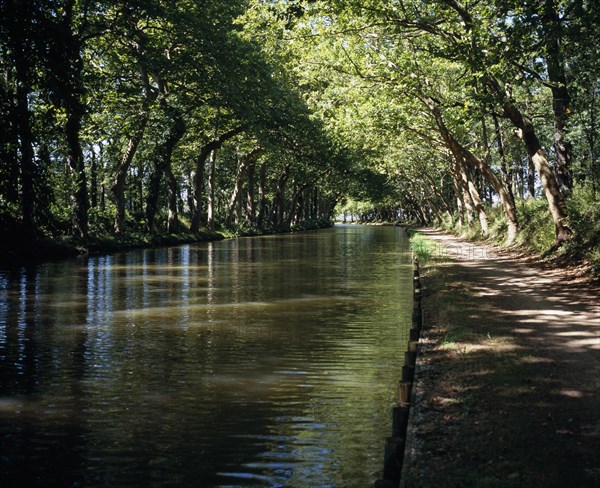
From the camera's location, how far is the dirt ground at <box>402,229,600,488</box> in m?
4.80

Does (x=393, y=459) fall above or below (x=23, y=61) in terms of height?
below

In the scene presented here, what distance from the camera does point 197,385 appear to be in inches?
324

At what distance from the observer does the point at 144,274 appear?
22.0 metres

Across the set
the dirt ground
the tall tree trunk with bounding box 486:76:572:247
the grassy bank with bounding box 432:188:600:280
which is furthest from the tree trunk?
the grassy bank with bounding box 432:188:600:280

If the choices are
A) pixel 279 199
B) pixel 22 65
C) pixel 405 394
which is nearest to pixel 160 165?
pixel 22 65

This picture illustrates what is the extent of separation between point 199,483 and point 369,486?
1.49 metres

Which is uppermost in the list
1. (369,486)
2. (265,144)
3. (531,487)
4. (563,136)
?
(265,144)

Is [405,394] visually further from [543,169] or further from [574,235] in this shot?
[543,169]

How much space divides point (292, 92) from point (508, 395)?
3717cm

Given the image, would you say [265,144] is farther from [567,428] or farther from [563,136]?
[567,428]

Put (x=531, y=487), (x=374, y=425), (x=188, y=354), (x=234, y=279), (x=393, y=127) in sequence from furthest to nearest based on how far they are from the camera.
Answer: (x=393, y=127)
(x=234, y=279)
(x=188, y=354)
(x=374, y=425)
(x=531, y=487)

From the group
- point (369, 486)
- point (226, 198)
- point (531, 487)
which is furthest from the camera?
point (226, 198)

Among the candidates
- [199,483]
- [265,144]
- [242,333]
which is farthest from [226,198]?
[199,483]

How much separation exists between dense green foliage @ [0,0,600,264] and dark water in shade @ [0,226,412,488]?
3.49m
